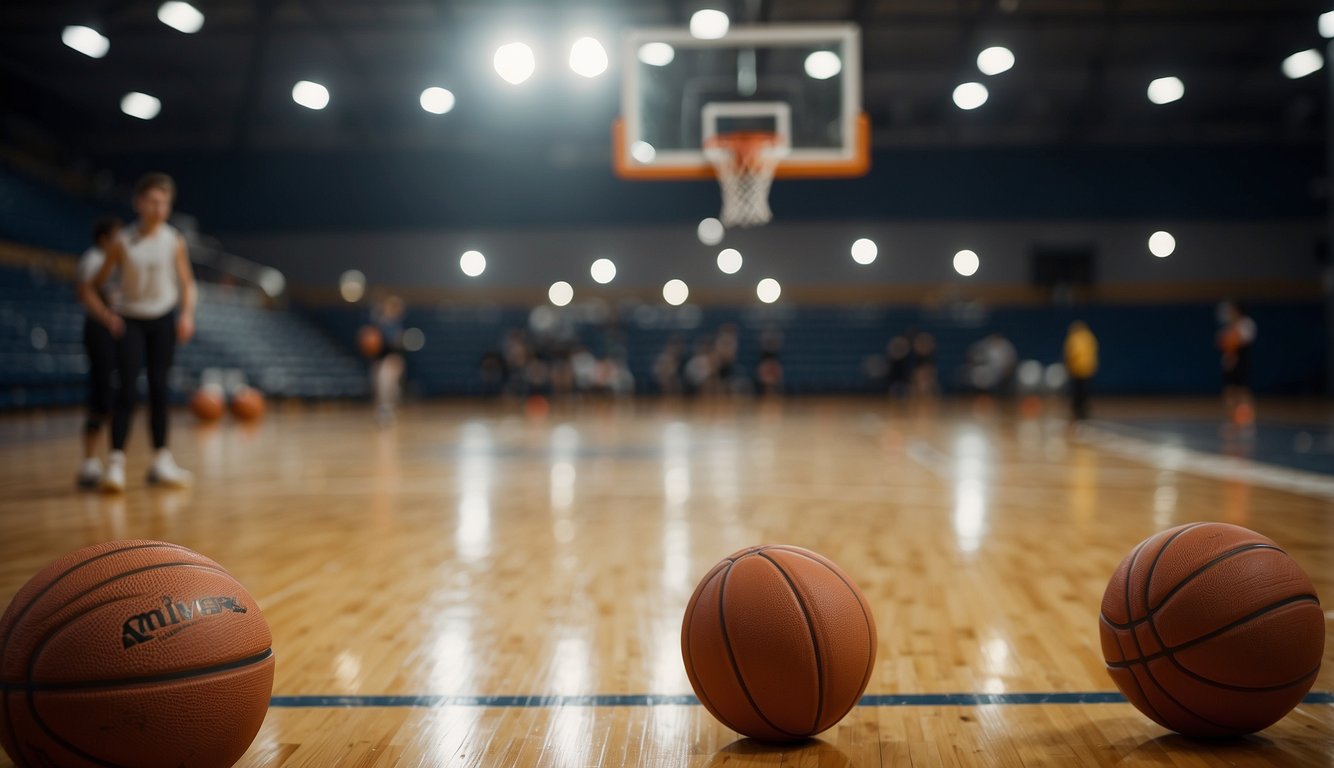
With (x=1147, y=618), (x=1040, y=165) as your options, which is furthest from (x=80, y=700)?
(x=1040, y=165)

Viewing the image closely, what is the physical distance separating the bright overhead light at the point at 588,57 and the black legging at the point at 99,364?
38.5 feet

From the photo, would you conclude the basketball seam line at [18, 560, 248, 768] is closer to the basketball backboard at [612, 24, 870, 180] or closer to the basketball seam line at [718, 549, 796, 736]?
the basketball seam line at [718, 549, 796, 736]

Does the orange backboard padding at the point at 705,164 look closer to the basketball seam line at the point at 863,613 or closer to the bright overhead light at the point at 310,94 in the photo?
the basketball seam line at the point at 863,613

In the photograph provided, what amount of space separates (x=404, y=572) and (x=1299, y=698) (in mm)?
2805

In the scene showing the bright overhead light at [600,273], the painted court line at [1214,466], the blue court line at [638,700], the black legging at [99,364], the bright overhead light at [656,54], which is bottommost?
the painted court line at [1214,466]

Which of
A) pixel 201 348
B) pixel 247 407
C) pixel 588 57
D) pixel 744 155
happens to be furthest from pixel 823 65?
pixel 201 348

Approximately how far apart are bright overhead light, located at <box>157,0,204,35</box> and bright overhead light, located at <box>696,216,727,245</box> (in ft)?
34.7

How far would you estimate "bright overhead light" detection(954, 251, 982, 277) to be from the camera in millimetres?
23172

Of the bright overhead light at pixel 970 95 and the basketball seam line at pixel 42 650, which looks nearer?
the basketball seam line at pixel 42 650

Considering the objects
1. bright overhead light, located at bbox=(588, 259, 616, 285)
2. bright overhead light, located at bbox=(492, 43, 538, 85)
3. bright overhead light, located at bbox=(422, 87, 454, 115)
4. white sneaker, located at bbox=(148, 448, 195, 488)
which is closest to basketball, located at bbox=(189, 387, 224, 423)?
bright overhead light, located at bbox=(492, 43, 538, 85)

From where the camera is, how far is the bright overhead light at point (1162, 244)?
75.5 ft

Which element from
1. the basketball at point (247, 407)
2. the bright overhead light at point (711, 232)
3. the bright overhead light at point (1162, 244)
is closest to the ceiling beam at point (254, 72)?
the basketball at point (247, 407)

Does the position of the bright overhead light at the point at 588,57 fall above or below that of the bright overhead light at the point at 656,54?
above

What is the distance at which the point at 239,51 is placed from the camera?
19125mm
